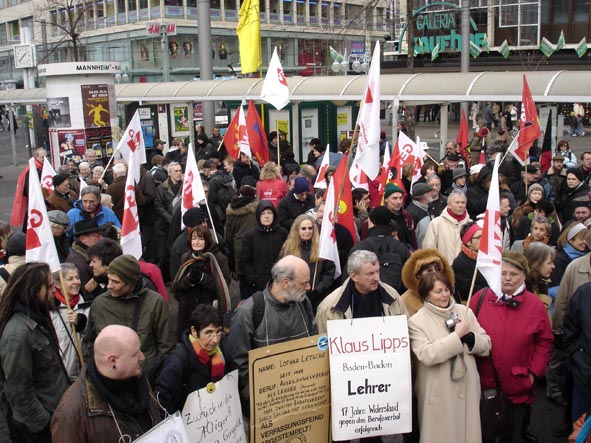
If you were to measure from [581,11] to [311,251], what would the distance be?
3847cm

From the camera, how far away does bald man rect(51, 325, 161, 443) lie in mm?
3244

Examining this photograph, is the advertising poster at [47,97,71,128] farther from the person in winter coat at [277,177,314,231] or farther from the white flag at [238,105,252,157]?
the person in winter coat at [277,177,314,231]

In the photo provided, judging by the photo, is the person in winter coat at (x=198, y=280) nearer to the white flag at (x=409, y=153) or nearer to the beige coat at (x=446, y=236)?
the beige coat at (x=446, y=236)

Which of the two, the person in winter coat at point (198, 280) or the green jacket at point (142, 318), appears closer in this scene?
the green jacket at point (142, 318)

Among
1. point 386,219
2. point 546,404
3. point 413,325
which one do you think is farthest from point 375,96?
point 546,404

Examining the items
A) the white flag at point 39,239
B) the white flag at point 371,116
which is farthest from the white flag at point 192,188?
the white flag at point 39,239

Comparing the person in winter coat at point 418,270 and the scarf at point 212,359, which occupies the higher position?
the person in winter coat at point 418,270

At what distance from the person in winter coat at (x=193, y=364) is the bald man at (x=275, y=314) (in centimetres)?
27

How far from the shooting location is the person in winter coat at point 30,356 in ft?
12.4

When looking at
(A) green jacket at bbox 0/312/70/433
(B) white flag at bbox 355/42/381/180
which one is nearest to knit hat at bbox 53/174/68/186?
(B) white flag at bbox 355/42/381/180

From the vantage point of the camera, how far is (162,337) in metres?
4.60

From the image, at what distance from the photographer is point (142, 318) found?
456 cm

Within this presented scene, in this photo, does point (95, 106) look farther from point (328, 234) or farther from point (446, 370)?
point (446, 370)

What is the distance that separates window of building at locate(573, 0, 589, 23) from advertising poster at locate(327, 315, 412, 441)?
130 feet
